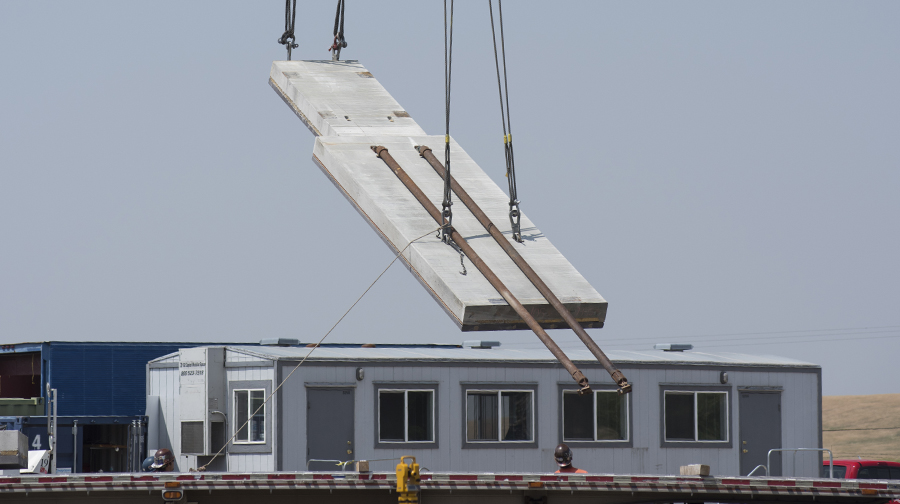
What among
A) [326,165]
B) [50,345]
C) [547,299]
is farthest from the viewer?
[50,345]

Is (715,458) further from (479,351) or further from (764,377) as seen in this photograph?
(479,351)

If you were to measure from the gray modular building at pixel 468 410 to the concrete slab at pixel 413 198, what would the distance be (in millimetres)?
2690

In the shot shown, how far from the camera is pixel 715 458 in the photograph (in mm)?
19469

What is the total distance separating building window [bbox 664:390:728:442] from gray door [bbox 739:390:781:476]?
0.41 meters

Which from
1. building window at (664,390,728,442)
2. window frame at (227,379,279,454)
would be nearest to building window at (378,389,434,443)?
window frame at (227,379,279,454)

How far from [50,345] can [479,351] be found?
28.1ft

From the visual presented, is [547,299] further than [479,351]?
No

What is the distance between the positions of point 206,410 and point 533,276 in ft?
20.9

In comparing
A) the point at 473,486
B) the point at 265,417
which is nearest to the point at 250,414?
the point at 265,417

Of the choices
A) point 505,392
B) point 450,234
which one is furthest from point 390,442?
point 450,234

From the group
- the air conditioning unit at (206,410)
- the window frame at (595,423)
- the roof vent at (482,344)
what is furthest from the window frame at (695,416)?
the air conditioning unit at (206,410)

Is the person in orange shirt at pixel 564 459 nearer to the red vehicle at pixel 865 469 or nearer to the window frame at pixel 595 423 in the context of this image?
the window frame at pixel 595 423

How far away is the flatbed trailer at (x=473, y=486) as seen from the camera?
10.5m

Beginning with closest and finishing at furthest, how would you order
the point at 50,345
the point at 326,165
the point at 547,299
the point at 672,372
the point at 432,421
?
the point at 547,299 → the point at 326,165 → the point at 432,421 → the point at 672,372 → the point at 50,345
